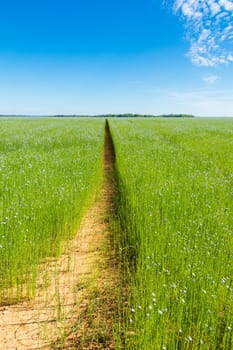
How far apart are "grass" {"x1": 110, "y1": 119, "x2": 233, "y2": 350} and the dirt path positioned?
347mm

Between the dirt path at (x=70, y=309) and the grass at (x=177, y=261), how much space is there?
35cm

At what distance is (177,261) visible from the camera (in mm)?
4590

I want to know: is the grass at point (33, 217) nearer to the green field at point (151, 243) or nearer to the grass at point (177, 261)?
the green field at point (151, 243)

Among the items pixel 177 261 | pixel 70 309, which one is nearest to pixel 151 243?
pixel 177 261

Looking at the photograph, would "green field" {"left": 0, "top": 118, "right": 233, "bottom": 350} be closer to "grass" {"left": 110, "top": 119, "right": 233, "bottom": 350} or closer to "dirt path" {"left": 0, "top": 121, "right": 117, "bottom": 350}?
"grass" {"left": 110, "top": 119, "right": 233, "bottom": 350}

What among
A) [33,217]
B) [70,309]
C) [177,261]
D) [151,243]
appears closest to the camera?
[70,309]

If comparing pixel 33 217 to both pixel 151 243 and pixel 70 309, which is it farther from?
pixel 151 243

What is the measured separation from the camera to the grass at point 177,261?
3.33 meters

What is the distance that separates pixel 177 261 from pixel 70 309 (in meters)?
1.68

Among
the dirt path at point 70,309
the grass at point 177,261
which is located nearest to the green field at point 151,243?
the grass at point 177,261

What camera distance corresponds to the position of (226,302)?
3.92 metres

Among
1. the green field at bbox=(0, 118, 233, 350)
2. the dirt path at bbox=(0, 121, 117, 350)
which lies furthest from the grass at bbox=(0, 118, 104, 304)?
the dirt path at bbox=(0, 121, 117, 350)

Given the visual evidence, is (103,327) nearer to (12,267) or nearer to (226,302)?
(226,302)

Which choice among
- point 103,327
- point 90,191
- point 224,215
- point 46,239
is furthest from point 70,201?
point 103,327
